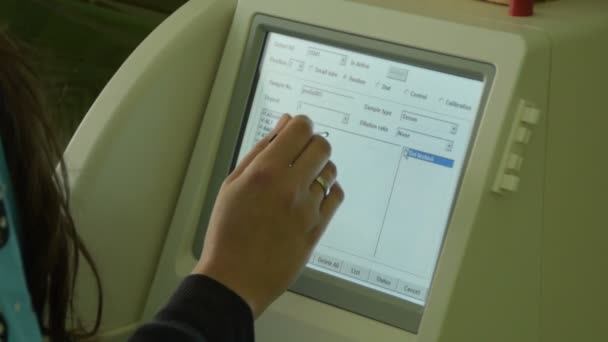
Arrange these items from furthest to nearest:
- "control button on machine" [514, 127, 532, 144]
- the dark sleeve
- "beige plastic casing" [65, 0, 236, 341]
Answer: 1. "beige plastic casing" [65, 0, 236, 341]
2. "control button on machine" [514, 127, 532, 144]
3. the dark sleeve

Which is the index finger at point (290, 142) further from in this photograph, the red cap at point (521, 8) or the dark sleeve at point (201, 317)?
the red cap at point (521, 8)

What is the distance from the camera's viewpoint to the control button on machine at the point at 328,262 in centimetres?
76

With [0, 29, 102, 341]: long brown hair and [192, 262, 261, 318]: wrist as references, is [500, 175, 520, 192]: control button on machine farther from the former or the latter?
[0, 29, 102, 341]: long brown hair

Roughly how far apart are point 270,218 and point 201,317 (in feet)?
0.31

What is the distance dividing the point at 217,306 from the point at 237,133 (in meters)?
0.27

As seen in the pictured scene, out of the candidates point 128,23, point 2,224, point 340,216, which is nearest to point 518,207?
point 340,216

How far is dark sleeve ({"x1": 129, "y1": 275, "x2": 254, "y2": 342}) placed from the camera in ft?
1.87

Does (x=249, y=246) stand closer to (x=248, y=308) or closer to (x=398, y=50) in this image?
(x=248, y=308)

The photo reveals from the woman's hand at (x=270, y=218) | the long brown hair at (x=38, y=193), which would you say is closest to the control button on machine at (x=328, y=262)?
the woman's hand at (x=270, y=218)

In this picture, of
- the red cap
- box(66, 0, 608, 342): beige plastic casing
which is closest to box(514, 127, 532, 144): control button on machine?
box(66, 0, 608, 342): beige plastic casing

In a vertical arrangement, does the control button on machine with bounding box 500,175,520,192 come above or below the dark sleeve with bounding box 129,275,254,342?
above

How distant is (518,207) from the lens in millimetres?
685

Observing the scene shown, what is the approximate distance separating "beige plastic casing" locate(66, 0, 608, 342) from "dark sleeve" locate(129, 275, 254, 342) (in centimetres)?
15

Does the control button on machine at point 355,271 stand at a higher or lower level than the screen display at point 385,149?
lower
